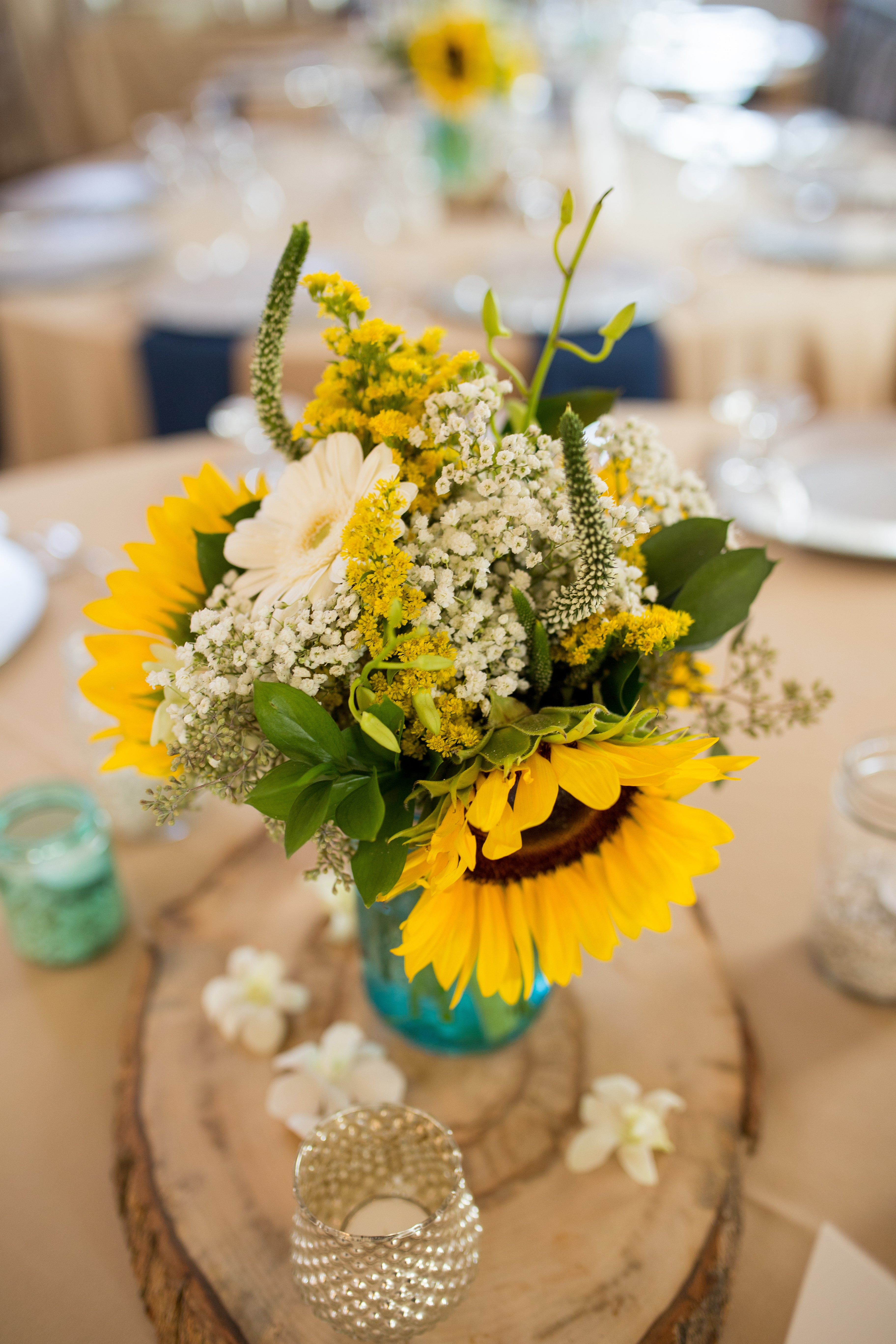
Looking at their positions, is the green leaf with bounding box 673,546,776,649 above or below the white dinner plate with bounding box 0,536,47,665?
above

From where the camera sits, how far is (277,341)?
54 cm

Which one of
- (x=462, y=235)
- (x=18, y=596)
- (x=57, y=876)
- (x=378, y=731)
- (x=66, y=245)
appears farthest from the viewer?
(x=462, y=235)

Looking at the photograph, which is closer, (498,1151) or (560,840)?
(560,840)

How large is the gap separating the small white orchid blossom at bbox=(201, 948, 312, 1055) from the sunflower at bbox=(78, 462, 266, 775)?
0.24 metres

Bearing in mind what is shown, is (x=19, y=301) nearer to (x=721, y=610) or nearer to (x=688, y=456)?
(x=688, y=456)

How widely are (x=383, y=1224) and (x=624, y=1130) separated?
18cm

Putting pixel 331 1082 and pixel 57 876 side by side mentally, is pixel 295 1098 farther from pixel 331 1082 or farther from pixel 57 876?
pixel 57 876

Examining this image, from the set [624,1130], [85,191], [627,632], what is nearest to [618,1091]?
[624,1130]

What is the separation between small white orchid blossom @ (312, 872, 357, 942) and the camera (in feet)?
2.64

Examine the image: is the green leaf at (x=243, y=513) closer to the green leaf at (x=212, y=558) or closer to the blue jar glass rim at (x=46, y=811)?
the green leaf at (x=212, y=558)

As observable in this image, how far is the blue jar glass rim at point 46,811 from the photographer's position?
75 cm

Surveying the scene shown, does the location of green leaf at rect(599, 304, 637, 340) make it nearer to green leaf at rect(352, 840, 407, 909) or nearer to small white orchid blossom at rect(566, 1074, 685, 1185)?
green leaf at rect(352, 840, 407, 909)

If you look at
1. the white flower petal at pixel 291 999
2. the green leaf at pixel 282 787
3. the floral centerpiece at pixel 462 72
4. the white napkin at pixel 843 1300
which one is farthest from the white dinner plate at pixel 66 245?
the white napkin at pixel 843 1300

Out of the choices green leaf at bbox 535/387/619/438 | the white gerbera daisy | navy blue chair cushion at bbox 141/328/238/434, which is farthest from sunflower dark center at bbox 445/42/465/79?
the white gerbera daisy
